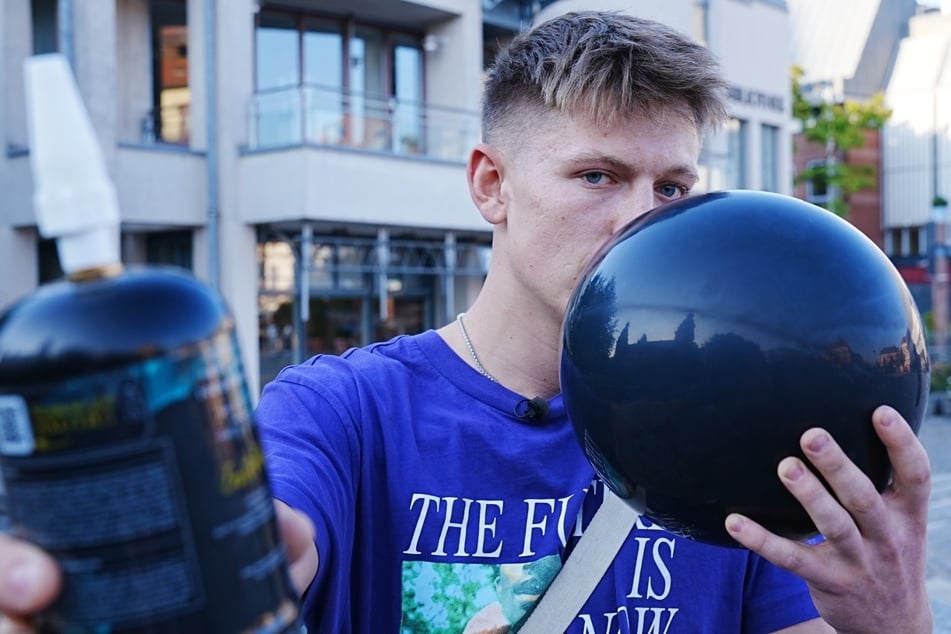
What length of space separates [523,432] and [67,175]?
1.34 m

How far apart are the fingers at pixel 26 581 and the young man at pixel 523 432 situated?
82 centimetres

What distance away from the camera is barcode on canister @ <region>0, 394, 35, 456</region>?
905 millimetres

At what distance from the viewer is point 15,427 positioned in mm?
912

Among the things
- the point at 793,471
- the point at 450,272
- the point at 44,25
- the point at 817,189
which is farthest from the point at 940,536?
the point at 817,189

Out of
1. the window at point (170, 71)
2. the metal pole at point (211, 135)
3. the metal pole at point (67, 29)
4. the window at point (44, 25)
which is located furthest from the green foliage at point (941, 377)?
the window at point (44, 25)

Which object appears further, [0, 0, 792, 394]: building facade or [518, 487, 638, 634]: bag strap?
[0, 0, 792, 394]: building facade

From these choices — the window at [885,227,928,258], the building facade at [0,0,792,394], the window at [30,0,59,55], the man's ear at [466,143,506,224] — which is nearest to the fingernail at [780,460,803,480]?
the man's ear at [466,143,506,224]

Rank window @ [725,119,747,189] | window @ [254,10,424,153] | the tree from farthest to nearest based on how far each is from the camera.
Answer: the tree < window @ [725,119,747,189] < window @ [254,10,424,153]

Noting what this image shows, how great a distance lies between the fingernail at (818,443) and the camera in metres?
1.38

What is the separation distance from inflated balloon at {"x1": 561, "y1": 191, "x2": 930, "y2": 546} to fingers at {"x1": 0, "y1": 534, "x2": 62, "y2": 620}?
907 millimetres

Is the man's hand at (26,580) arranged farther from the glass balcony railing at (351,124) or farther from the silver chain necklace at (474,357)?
the glass balcony railing at (351,124)

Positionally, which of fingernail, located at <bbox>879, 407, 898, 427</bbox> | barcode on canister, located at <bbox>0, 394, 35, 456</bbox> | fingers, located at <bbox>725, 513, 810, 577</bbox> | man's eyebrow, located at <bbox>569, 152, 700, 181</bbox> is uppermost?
man's eyebrow, located at <bbox>569, 152, 700, 181</bbox>

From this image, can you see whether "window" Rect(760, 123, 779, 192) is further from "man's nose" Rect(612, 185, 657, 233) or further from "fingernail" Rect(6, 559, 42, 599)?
"fingernail" Rect(6, 559, 42, 599)

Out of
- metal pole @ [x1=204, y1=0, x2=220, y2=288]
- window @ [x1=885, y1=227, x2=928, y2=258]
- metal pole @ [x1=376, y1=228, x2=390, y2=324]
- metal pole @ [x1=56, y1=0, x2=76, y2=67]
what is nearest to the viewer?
metal pole @ [x1=56, y1=0, x2=76, y2=67]
